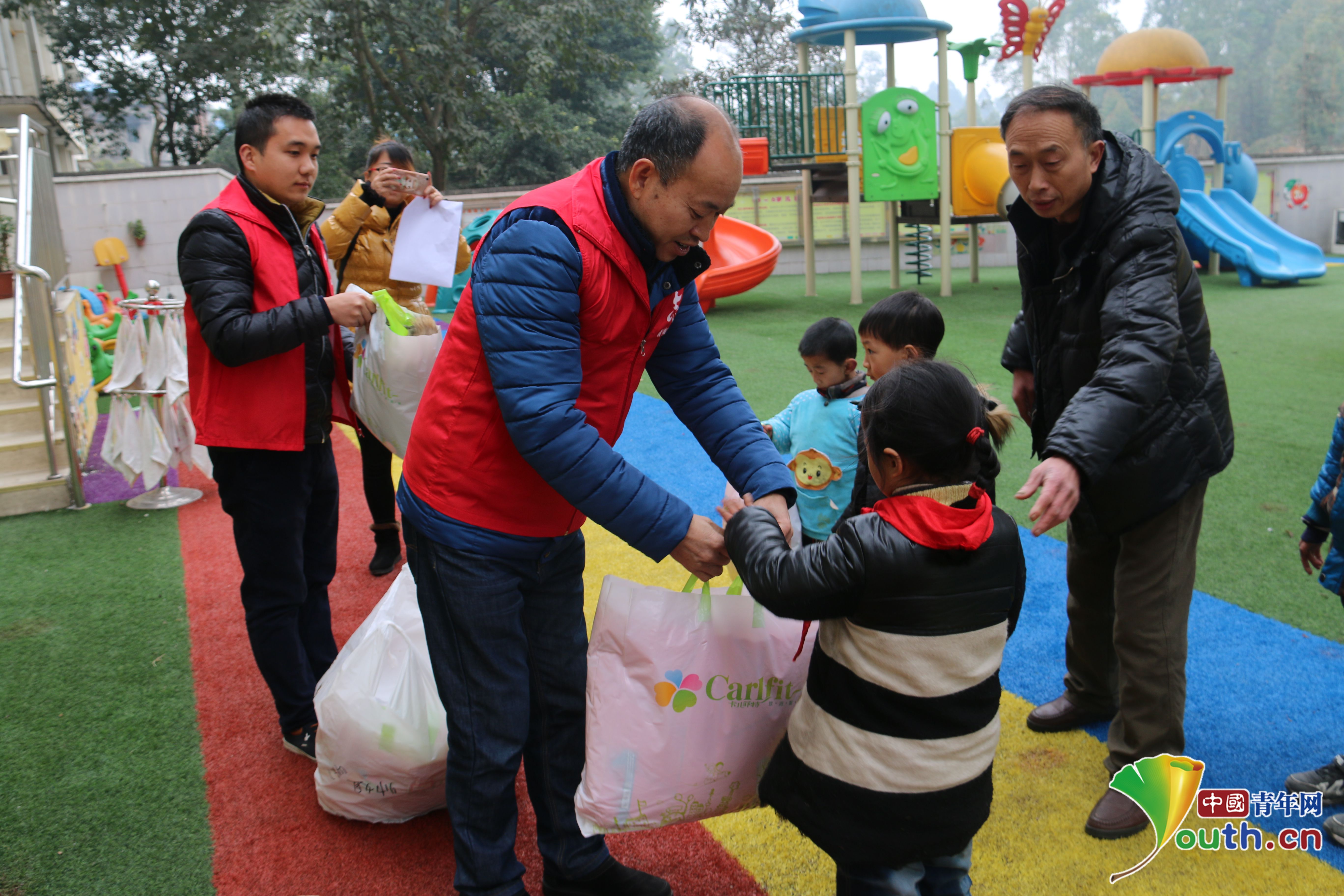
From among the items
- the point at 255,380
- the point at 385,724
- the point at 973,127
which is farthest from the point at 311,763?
the point at 973,127

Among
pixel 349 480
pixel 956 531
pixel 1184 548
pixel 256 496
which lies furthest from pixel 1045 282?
pixel 349 480

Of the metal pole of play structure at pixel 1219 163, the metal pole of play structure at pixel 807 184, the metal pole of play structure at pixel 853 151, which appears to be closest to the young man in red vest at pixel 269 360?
the metal pole of play structure at pixel 853 151

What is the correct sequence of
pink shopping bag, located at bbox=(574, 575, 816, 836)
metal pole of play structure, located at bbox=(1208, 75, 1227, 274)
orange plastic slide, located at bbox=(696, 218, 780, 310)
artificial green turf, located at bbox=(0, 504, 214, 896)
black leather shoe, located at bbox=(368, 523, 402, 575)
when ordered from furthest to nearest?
metal pole of play structure, located at bbox=(1208, 75, 1227, 274) < orange plastic slide, located at bbox=(696, 218, 780, 310) < black leather shoe, located at bbox=(368, 523, 402, 575) < artificial green turf, located at bbox=(0, 504, 214, 896) < pink shopping bag, located at bbox=(574, 575, 816, 836)

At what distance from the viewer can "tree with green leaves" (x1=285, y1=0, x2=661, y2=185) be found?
17531 mm

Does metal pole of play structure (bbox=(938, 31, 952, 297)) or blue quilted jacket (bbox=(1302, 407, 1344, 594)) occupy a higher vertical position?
metal pole of play structure (bbox=(938, 31, 952, 297))

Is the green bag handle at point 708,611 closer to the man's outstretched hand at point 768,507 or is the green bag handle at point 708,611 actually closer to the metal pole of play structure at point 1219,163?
the man's outstretched hand at point 768,507

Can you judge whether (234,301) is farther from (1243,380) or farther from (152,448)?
(1243,380)

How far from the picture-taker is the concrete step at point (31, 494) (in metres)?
5.57

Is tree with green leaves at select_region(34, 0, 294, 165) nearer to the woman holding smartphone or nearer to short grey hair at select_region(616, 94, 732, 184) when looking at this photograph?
the woman holding smartphone

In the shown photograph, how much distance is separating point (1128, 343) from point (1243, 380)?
253 inches

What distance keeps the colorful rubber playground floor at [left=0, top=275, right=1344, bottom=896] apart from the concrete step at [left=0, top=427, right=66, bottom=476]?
0.87m

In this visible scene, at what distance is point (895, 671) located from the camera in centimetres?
148

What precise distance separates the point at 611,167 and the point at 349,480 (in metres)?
4.76

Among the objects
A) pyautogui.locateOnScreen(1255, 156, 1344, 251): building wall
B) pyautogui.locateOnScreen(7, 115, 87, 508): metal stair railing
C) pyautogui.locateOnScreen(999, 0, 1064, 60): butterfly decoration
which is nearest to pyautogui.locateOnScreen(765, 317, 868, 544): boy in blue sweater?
pyautogui.locateOnScreen(7, 115, 87, 508): metal stair railing
